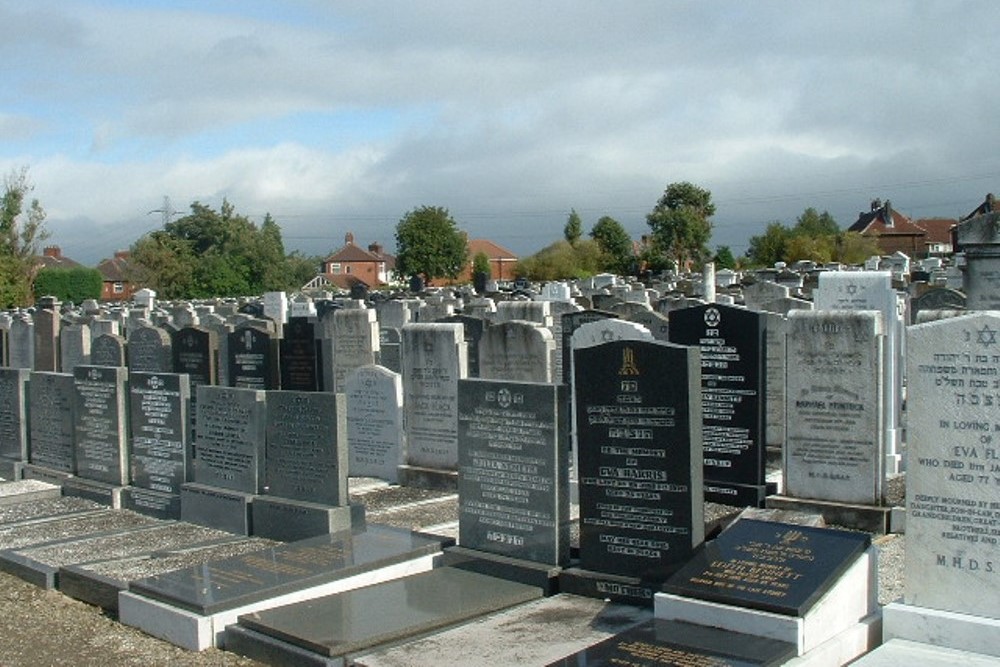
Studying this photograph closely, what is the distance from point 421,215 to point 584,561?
6278cm

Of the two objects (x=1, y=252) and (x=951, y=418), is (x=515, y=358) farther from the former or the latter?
(x=1, y=252)

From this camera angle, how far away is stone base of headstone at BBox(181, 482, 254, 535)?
356 inches

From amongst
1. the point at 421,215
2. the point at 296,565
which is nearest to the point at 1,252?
the point at 421,215

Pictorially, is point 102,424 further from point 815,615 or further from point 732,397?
point 815,615

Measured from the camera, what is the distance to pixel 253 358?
12727 mm

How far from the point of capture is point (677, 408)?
21.1 ft

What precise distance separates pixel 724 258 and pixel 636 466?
187 ft

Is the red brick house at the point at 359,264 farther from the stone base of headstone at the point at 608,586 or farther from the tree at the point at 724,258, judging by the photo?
the stone base of headstone at the point at 608,586

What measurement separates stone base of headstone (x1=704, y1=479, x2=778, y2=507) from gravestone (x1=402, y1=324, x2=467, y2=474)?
2.78 m

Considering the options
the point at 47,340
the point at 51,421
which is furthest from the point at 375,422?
the point at 47,340

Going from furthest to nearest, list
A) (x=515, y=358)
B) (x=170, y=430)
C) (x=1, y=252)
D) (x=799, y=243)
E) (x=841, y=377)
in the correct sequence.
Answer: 1. (x=799, y=243)
2. (x=1, y=252)
3. (x=515, y=358)
4. (x=170, y=430)
5. (x=841, y=377)

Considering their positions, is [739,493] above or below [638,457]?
below

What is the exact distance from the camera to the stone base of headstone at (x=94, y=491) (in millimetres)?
10297

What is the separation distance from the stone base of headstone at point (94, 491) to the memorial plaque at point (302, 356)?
296cm
